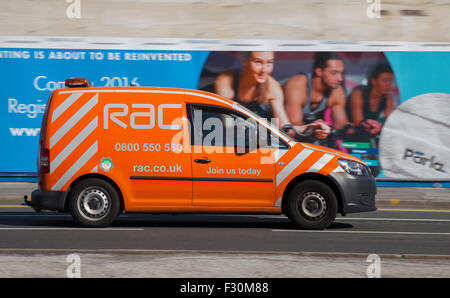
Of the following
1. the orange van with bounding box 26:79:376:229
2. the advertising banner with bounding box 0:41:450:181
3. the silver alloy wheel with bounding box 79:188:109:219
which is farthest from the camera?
the advertising banner with bounding box 0:41:450:181

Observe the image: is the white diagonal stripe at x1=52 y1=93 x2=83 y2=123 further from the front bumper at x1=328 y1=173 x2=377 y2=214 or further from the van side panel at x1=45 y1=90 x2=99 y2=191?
the front bumper at x1=328 y1=173 x2=377 y2=214

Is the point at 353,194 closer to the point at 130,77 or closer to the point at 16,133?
the point at 130,77

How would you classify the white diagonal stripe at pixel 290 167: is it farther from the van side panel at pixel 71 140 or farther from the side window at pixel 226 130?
the van side panel at pixel 71 140

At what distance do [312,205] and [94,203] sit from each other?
9.60 feet

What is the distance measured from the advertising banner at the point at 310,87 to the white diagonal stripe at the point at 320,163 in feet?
21.9

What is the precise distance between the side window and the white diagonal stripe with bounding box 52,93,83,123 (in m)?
1.57

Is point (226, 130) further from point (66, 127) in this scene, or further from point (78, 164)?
point (66, 127)

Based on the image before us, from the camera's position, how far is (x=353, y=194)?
920 centimetres

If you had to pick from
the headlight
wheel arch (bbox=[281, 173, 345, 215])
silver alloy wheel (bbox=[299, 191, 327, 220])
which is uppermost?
the headlight

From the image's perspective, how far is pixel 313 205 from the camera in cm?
923

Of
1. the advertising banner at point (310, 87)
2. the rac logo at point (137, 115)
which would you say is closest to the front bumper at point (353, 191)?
the rac logo at point (137, 115)

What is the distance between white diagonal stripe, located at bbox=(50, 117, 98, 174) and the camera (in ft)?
30.1

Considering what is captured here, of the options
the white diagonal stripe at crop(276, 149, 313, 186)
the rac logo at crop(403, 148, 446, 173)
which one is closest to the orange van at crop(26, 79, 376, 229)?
the white diagonal stripe at crop(276, 149, 313, 186)
